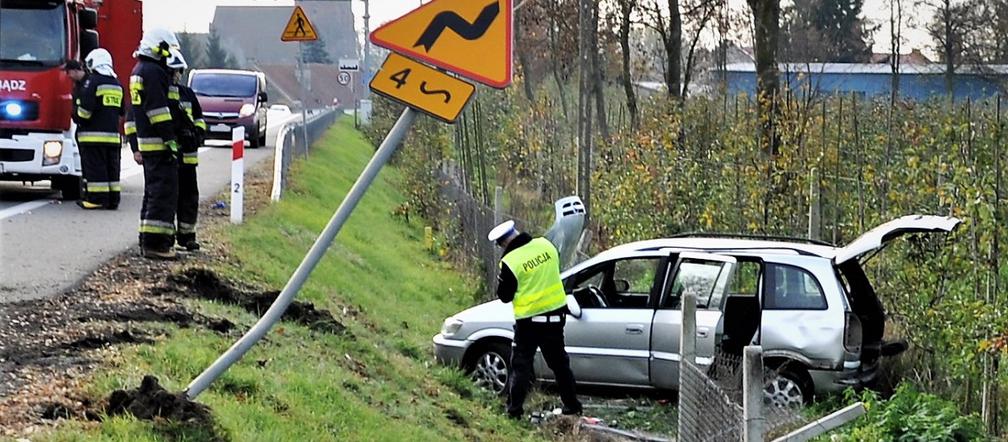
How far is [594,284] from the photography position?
12125 millimetres

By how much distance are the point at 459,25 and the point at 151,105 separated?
5.31 metres

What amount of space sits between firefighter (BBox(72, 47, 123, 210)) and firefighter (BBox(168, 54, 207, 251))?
8.76 feet

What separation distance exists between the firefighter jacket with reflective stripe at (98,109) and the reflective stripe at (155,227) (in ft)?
10.7

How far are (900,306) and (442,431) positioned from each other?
4.13 metres

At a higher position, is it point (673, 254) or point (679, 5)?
point (679, 5)

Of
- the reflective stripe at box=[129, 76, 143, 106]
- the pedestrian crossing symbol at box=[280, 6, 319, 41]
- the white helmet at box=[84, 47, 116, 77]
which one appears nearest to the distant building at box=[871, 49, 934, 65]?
the pedestrian crossing symbol at box=[280, 6, 319, 41]

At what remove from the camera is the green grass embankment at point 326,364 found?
7.18 metres

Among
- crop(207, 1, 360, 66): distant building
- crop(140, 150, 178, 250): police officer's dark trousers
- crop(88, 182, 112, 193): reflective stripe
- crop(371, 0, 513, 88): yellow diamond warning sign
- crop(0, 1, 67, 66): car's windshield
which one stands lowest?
crop(88, 182, 112, 193): reflective stripe

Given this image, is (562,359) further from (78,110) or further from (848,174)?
(78,110)

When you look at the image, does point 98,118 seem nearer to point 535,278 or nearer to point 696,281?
point 535,278

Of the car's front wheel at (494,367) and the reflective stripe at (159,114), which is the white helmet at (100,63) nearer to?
the reflective stripe at (159,114)

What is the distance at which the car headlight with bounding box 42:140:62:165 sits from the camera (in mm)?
15812

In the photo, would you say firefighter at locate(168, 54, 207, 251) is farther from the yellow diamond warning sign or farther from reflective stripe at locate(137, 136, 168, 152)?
the yellow diamond warning sign

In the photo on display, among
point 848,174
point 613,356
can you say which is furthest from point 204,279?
point 848,174
